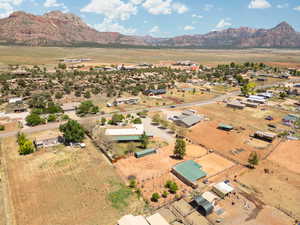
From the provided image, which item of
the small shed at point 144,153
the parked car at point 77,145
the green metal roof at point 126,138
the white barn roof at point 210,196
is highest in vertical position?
the green metal roof at point 126,138

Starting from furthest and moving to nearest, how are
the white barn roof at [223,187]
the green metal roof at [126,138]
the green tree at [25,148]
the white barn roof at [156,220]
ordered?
the green metal roof at [126,138], the green tree at [25,148], the white barn roof at [223,187], the white barn roof at [156,220]

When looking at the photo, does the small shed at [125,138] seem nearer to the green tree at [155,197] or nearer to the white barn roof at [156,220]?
the green tree at [155,197]

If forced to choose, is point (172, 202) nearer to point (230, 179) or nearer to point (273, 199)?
point (230, 179)

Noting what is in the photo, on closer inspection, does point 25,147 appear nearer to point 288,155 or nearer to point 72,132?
point 72,132

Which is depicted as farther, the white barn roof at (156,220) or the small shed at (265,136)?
the small shed at (265,136)

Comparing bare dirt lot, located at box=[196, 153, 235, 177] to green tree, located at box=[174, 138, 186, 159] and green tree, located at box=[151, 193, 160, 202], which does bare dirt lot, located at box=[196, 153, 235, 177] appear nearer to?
green tree, located at box=[174, 138, 186, 159]

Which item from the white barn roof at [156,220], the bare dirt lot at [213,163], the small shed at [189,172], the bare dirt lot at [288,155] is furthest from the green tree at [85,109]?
the bare dirt lot at [288,155]

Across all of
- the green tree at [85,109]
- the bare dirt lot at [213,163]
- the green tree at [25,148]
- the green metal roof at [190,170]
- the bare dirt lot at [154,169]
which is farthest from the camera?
the green tree at [85,109]

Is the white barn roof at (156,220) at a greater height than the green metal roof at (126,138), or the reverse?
the green metal roof at (126,138)
